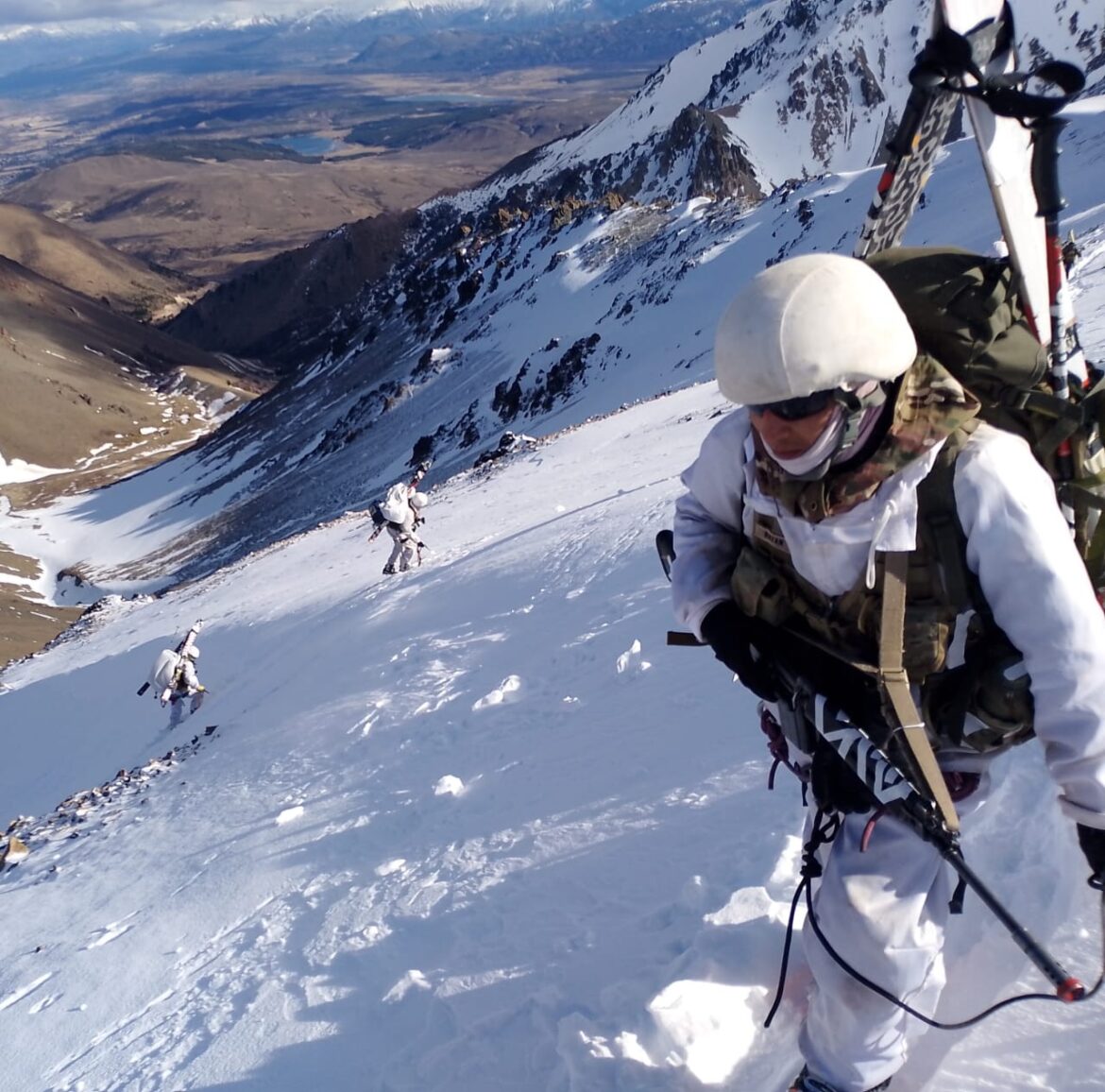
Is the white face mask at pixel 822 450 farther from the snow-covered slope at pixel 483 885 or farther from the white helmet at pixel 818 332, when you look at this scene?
the snow-covered slope at pixel 483 885

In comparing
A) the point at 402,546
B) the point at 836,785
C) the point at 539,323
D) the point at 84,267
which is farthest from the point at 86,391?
the point at 836,785

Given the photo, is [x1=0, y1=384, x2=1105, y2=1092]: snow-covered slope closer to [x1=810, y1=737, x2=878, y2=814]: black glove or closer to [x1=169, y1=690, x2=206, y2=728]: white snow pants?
[x1=810, y1=737, x2=878, y2=814]: black glove

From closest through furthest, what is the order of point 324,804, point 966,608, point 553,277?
1. point 966,608
2. point 324,804
3. point 553,277

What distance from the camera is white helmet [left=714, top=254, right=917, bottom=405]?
221 centimetres

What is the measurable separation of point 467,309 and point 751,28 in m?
107

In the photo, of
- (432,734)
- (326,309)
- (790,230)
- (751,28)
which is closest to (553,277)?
(790,230)

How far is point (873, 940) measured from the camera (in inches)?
101

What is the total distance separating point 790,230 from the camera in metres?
44.9

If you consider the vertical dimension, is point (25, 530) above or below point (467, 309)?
below

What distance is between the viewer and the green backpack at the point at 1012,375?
2422 mm

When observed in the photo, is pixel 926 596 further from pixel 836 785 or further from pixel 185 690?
pixel 185 690

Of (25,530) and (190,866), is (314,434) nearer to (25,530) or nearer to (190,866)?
(25,530)

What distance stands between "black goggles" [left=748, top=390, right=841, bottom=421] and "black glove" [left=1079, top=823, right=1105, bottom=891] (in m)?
1.30

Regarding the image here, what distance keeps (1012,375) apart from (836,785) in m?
1.29
